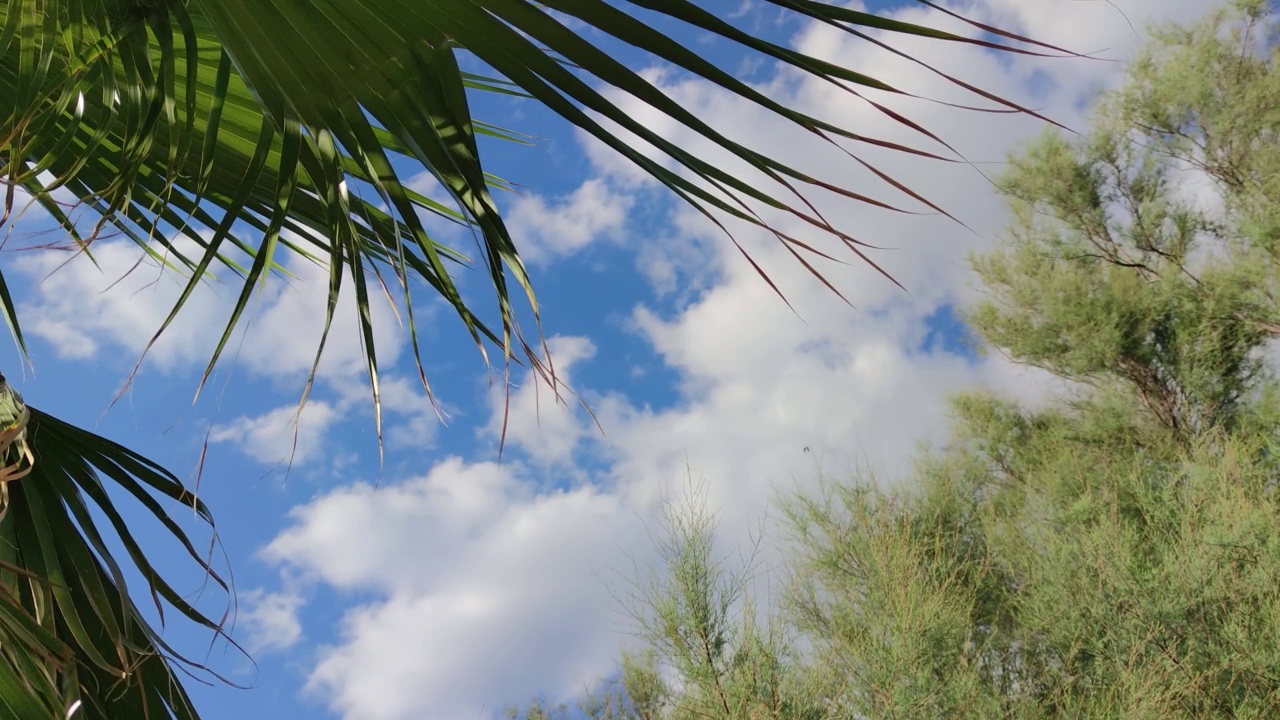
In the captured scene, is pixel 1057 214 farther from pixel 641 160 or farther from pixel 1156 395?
pixel 641 160

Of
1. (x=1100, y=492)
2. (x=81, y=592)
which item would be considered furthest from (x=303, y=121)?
(x=1100, y=492)

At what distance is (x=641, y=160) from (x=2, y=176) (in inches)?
24.0

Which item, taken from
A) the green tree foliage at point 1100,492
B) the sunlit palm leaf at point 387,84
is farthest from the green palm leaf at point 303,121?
the green tree foliage at point 1100,492

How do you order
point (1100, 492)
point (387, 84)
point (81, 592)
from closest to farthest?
point (387, 84), point (81, 592), point (1100, 492)

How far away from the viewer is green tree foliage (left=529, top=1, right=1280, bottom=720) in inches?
180

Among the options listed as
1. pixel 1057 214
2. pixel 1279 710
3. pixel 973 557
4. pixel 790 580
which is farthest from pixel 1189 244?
pixel 790 580

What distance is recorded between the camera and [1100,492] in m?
7.29

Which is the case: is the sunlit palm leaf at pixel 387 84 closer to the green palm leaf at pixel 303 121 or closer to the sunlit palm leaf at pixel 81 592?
the green palm leaf at pixel 303 121

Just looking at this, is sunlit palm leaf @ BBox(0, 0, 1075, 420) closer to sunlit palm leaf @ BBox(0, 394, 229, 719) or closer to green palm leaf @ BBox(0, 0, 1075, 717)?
green palm leaf @ BBox(0, 0, 1075, 717)

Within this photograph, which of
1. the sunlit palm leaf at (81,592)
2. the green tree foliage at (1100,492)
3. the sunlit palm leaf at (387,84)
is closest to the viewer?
the sunlit palm leaf at (387,84)

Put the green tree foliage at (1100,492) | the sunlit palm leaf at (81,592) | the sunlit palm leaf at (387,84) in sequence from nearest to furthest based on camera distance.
A: the sunlit palm leaf at (387,84), the sunlit palm leaf at (81,592), the green tree foliage at (1100,492)

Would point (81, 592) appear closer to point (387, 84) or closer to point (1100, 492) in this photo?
point (387, 84)

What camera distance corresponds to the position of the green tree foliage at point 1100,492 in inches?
180

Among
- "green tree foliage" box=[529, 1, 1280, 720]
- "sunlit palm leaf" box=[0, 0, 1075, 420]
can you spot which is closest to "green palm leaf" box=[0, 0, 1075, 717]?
"sunlit palm leaf" box=[0, 0, 1075, 420]
